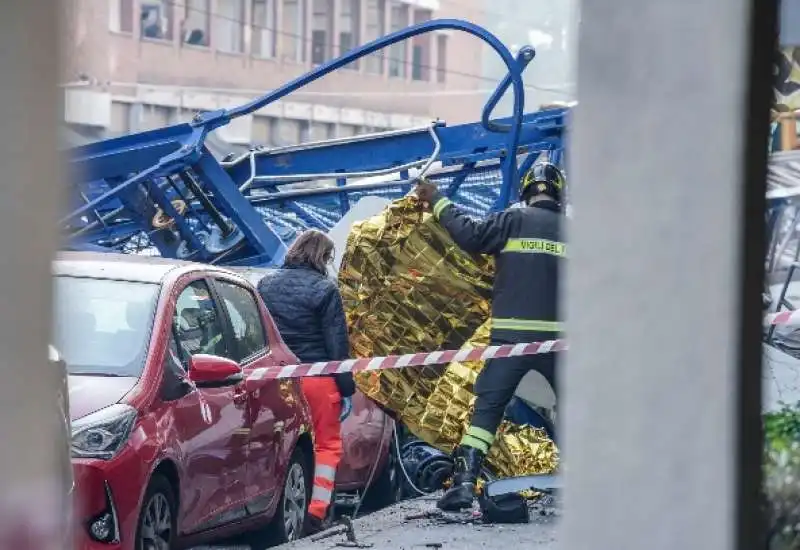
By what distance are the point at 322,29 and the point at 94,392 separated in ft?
162

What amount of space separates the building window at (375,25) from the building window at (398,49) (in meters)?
0.57

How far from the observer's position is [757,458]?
13.2 ft

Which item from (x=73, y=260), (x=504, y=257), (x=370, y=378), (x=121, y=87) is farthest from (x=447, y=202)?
(x=121, y=87)

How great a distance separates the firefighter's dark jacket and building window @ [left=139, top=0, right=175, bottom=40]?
37.9m

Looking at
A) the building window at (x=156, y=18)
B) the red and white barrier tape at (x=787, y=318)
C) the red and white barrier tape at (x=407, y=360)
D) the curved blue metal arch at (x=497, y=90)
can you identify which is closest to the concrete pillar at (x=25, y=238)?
the red and white barrier tape at (x=407, y=360)

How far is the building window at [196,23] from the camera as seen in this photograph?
159 feet

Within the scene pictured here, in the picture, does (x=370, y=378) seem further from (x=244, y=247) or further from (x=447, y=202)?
(x=244, y=247)

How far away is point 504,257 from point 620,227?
16.8ft

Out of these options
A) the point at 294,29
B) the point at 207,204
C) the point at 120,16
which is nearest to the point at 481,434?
the point at 207,204

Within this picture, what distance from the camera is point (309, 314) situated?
930 centimetres

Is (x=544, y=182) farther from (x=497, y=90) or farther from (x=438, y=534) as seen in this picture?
(x=497, y=90)

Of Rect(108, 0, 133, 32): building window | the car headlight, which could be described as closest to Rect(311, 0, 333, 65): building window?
Rect(108, 0, 133, 32): building window

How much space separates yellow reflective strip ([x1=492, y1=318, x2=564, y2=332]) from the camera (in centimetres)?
899

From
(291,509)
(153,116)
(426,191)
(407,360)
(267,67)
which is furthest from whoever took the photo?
(267,67)
